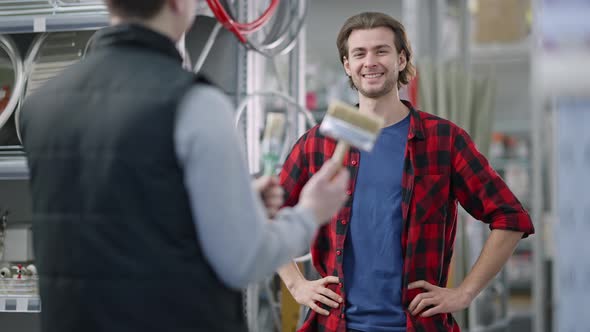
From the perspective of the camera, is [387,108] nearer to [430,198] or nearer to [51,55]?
[430,198]

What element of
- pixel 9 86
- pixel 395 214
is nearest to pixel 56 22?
pixel 9 86

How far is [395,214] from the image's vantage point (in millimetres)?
1918

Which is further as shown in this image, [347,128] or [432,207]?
[432,207]

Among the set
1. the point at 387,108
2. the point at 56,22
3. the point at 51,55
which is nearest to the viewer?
the point at 387,108

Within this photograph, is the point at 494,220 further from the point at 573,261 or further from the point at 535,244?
the point at 573,261

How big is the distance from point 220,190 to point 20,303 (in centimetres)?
159

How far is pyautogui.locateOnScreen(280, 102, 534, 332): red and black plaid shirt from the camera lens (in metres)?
1.92

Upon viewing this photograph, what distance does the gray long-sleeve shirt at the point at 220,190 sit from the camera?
3.67 ft

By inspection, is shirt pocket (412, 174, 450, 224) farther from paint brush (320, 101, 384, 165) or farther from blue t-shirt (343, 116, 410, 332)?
A: paint brush (320, 101, 384, 165)

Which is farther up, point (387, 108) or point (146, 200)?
point (387, 108)

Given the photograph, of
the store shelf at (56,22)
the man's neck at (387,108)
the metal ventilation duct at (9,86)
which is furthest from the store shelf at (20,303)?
the man's neck at (387,108)

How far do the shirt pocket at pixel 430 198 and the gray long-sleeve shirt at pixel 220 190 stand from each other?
0.83 metres

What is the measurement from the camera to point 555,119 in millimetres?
5926

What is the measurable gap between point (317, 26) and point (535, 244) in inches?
96.8
